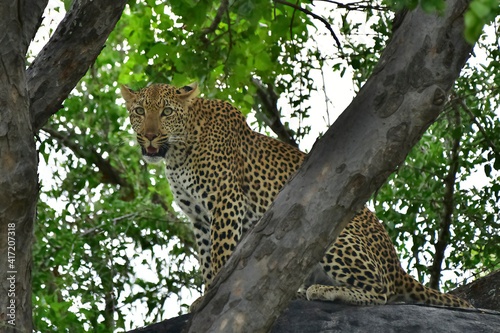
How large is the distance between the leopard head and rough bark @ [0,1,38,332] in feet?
11.0

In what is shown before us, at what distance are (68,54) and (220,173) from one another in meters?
2.67

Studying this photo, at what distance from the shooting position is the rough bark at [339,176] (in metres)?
6.04

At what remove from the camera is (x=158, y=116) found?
31.0ft

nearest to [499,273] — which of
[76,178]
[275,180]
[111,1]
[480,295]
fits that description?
[480,295]

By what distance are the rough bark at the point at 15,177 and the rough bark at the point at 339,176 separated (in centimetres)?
105

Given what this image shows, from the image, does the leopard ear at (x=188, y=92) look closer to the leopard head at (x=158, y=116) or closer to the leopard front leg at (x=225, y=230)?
the leopard head at (x=158, y=116)

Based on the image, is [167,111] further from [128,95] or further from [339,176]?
[339,176]

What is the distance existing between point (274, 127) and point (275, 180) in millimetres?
4065

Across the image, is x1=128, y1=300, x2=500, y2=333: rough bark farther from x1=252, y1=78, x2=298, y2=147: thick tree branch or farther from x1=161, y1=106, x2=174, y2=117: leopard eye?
x1=252, y1=78, x2=298, y2=147: thick tree branch

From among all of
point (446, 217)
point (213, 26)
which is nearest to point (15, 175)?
point (213, 26)

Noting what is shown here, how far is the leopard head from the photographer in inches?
369

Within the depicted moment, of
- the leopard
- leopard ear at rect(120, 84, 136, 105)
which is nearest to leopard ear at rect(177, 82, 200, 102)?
the leopard

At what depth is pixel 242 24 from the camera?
12148mm

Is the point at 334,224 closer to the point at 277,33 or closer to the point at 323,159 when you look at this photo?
the point at 323,159
